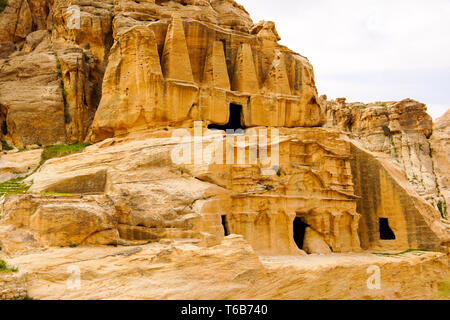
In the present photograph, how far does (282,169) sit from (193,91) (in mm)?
8016

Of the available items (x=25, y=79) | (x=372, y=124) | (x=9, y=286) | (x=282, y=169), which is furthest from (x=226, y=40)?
(x=372, y=124)

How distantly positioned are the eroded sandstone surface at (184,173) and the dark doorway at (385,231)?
0.30 ft

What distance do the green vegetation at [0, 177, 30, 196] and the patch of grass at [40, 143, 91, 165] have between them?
337 centimetres

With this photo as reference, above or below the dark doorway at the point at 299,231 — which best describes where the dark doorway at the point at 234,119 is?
above

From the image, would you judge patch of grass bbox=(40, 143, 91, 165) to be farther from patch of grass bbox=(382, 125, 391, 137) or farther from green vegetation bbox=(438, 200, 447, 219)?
patch of grass bbox=(382, 125, 391, 137)

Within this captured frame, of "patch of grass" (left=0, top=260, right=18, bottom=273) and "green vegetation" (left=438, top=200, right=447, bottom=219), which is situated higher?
"patch of grass" (left=0, top=260, right=18, bottom=273)

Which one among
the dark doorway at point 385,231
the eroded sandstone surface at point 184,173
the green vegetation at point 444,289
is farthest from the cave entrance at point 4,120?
the green vegetation at point 444,289

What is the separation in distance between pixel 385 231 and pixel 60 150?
23258 mm

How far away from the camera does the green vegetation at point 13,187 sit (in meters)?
25.4

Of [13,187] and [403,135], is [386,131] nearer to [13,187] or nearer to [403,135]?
[403,135]

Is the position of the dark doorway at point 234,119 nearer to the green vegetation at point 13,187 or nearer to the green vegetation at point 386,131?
the green vegetation at point 13,187

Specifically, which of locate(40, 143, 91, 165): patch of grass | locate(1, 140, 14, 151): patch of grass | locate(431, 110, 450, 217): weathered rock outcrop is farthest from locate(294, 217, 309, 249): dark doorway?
locate(431, 110, 450, 217): weathered rock outcrop

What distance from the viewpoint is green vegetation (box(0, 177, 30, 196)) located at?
2536 centimetres

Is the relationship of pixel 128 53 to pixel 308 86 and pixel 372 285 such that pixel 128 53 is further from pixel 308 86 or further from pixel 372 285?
pixel 372 285
